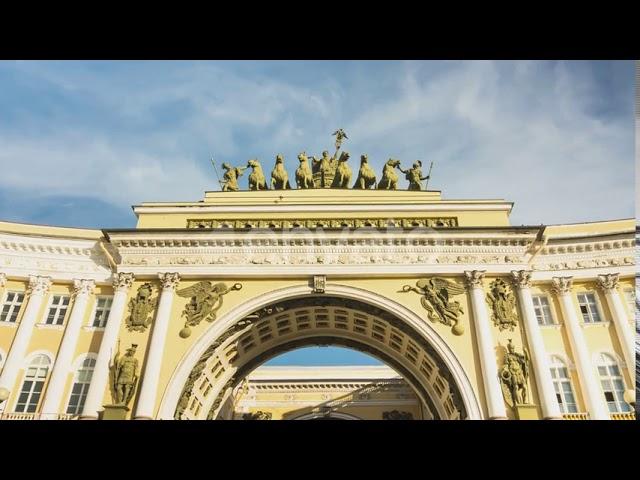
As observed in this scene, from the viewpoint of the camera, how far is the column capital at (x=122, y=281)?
69.4 feet

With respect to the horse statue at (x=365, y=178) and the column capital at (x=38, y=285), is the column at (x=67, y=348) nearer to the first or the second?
the column capital at (x=38, y=285)

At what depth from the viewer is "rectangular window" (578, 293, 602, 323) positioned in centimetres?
2133

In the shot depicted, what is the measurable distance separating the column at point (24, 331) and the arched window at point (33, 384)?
48 cm

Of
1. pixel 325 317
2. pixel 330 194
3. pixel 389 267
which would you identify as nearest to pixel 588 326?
pixel 389 267

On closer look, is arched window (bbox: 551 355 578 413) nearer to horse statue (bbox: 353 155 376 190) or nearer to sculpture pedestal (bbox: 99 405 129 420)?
horse statue (bbox: 353 155 376 190)

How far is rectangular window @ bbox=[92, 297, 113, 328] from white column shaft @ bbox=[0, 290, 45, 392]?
2561 millimetres

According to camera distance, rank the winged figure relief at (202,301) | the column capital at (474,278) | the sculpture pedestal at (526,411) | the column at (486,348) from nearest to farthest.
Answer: the sculpture pedestal at (526,411), the column at (486,348), the winged figure relief at (202,301), the column capital at (474,278)

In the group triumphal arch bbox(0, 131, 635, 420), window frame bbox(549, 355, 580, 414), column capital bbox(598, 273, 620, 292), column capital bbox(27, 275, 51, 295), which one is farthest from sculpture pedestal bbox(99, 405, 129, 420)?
column capital bbox(598, 273, 620, 292)

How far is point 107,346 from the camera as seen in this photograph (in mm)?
19875

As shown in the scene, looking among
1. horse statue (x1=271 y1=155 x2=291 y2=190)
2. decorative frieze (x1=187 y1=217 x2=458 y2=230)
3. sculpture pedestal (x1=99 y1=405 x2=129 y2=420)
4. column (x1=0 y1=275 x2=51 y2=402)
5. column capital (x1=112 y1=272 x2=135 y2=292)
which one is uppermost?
horse statue (x1=271 y1=155 x2=291 y2=190)

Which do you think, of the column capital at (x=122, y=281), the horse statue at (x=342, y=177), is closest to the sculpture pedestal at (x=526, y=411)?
the horse statue at (x=342, y=177)

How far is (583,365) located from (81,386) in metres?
21.9

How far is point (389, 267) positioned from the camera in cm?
2120
